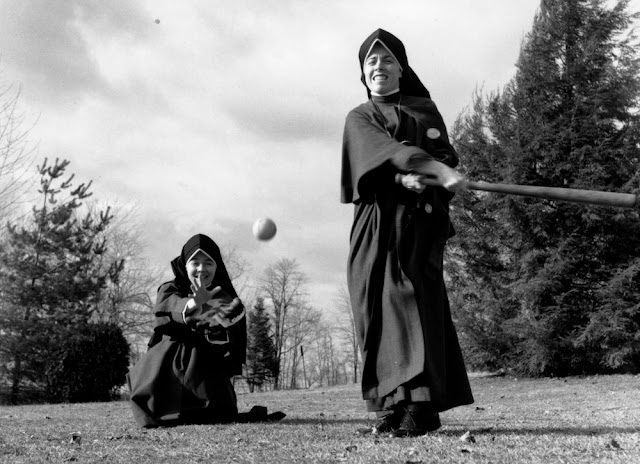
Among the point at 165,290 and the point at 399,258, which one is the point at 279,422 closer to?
the point at 165,290

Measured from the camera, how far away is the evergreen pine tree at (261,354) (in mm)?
42469

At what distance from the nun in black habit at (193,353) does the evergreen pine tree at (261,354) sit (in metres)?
36.1

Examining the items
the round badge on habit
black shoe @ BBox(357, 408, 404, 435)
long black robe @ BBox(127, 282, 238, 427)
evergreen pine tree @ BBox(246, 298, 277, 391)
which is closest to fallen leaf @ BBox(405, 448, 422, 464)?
black shoe @ BBox(357, 408, 404, 435)

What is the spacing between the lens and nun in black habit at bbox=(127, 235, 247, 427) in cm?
587

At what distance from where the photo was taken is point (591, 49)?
1820 centimetres

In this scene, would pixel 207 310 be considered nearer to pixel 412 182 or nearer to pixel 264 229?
pixel 264 229

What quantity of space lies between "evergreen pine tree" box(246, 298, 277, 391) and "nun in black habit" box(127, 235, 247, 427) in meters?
36.1

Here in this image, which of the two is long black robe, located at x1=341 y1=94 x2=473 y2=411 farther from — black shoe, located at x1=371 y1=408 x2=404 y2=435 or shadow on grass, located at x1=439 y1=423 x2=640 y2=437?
shadow on grass, located at x1=439 y1=423 x2=640 y2=437

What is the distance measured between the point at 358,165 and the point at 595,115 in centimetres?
A: 1526

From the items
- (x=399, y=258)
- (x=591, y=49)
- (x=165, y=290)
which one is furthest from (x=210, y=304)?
(x=591, y=49)

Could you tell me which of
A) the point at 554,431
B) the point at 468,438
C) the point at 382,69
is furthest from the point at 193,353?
the point at 554,431

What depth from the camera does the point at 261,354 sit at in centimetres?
4366

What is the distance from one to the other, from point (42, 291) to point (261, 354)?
23.8 m

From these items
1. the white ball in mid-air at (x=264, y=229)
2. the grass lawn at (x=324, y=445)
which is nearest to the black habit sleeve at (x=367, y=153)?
the grass lawn at (x=324, y=445)
